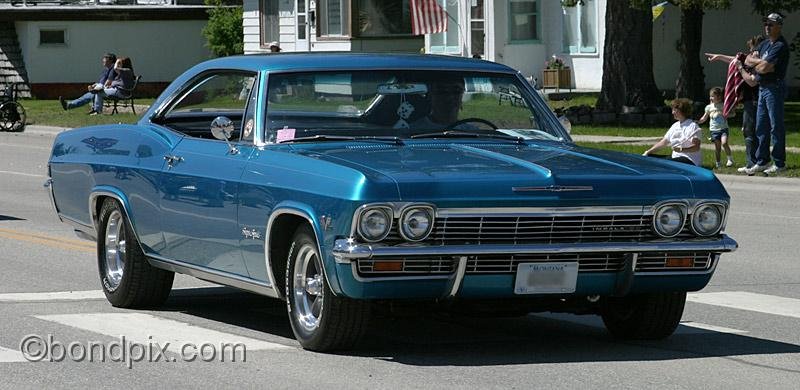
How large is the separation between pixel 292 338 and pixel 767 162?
13.6m

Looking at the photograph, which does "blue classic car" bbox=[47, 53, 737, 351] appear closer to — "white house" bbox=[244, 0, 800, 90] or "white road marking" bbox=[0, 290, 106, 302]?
"white road marking" bbox=[0, 290, 106, 302]

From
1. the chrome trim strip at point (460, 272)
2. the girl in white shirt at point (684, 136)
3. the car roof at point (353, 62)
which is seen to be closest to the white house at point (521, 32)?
the girl in white shirt at point (684, 136)

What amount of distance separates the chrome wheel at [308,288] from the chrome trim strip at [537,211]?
767 millimetres

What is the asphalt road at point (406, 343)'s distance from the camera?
24.7ft

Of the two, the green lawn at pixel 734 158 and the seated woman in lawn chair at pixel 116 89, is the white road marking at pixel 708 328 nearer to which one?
the green lawn at pixel 734 158

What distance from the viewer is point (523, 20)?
45.1 metres

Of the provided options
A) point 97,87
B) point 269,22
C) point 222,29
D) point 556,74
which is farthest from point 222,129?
point 222,29

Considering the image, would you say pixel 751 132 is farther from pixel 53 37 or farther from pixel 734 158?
pixel 53 37

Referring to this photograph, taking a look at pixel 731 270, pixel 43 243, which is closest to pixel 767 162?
pixel 731 270

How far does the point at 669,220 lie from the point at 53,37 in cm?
4679

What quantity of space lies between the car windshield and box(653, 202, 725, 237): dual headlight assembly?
4.61ft

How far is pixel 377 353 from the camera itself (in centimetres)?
818

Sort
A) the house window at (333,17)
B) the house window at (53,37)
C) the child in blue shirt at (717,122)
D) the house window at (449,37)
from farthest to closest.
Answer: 1. the house window at (53,37)
2. the house window at (333,17)
3. the house window at (449,37)
4. the child in blue shirt at (717,122)

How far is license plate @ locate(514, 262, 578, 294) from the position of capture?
7742mm
